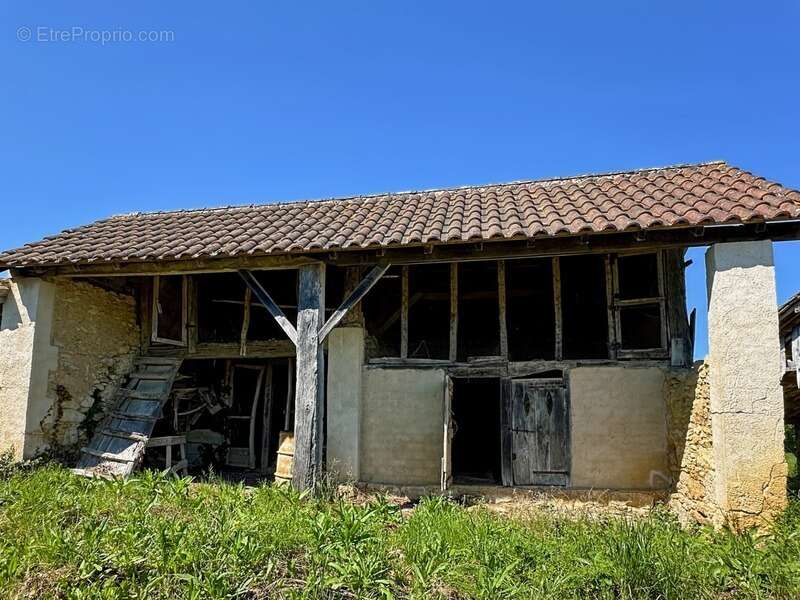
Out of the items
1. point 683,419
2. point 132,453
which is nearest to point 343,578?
point 683,419

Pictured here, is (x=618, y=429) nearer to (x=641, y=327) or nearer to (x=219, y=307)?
(x=641, y=327)

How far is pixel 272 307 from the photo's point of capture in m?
8.13

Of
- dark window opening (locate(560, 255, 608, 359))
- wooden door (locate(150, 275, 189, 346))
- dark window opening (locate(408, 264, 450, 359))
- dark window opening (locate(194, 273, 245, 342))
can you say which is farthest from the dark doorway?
wooden door (locate(150, 275, 189, 346))

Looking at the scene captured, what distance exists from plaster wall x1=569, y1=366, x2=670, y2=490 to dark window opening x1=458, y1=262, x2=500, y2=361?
2637 mm

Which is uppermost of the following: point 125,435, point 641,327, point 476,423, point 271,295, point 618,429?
point 271,295

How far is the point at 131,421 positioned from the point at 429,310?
5608 millimetres

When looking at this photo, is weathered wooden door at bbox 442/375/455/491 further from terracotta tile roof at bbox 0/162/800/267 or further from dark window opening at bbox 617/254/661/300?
dark window opening at bbox 617/254/661/300

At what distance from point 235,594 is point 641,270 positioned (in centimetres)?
740

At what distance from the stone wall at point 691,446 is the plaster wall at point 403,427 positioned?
3.14m

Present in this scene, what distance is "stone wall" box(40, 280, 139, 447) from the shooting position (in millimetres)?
9148

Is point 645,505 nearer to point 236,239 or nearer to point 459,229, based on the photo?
point 459,229

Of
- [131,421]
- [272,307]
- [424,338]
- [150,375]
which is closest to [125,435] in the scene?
[131,421]

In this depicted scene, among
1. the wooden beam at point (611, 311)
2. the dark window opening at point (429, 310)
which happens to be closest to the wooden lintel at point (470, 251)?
the wooden beam at point (611, 311)

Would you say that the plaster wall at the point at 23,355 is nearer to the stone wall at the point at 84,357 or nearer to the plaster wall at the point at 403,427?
the stone wall at the point at 84,357
